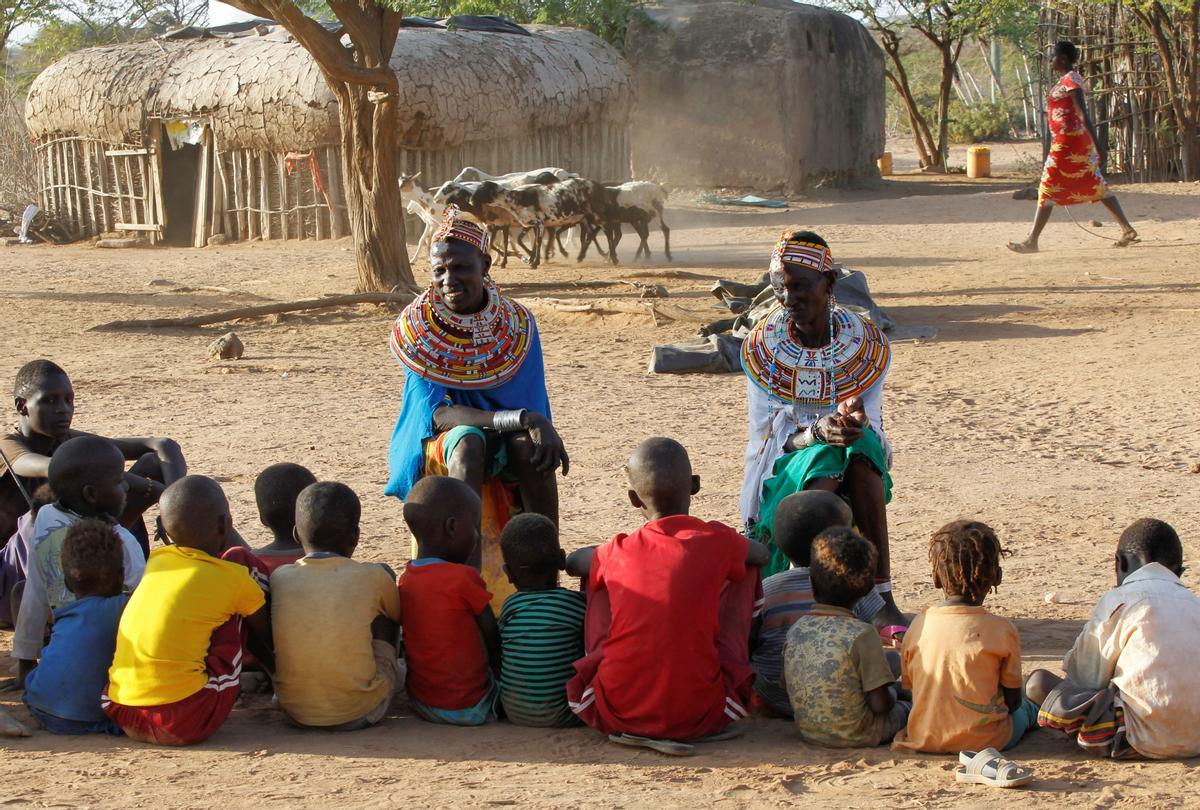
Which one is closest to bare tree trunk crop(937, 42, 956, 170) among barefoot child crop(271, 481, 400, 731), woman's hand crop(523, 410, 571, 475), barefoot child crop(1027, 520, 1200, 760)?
woman's hand crop(523, 410, 571, 475)

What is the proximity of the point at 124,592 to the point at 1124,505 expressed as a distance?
4057mm

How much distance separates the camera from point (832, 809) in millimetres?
3211

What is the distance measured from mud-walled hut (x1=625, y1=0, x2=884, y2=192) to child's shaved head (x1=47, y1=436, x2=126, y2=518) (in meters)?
19.6

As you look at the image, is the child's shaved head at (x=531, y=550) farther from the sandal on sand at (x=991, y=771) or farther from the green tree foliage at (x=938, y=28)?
the green tree foliage at (x=938, y=28)

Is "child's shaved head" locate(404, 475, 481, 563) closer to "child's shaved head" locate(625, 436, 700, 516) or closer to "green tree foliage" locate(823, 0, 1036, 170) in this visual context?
"child's shaved head" locate(625, 436, 700, 516)

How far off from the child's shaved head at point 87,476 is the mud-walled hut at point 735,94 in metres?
19.6

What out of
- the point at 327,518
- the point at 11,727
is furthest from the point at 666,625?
Answer: the point at 11,727

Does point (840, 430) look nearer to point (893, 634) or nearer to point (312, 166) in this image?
point (893, 634)

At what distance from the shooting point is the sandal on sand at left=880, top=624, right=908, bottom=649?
432cm

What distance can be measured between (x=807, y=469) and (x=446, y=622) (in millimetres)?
1384

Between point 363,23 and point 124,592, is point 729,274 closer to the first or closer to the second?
point 363,23

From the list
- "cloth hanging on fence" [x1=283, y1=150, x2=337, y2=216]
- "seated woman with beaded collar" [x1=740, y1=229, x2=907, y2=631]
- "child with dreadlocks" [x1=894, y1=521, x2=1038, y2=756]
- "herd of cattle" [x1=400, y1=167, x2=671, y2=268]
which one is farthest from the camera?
"cloth hanging on fence" [x1=283, y1=150, x2=337, y2=216]

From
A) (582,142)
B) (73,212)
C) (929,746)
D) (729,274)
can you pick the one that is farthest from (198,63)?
(929,746)

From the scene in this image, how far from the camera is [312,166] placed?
60.8ft
